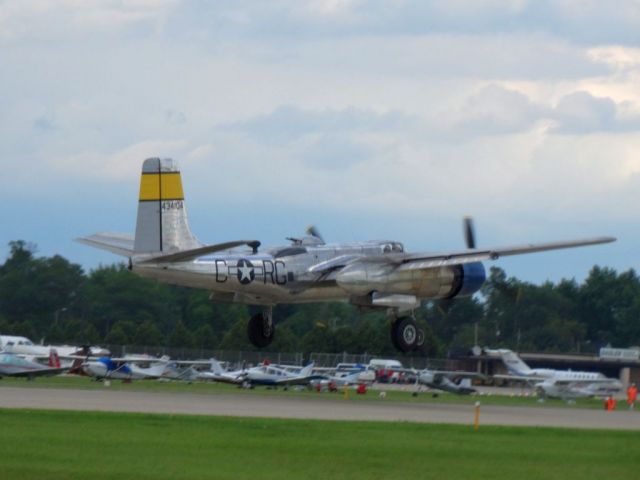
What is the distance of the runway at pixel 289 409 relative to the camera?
4547 cm

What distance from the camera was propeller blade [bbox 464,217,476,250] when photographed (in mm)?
53906

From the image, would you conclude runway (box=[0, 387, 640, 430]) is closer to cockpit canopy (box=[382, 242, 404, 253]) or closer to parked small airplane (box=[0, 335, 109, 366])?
cockpit canopy (box=[382, 242, 404, 253])

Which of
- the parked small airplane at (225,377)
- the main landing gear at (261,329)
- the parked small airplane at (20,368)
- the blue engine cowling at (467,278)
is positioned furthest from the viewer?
the parked small airplane at (225,377)

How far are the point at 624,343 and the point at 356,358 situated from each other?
151 ft

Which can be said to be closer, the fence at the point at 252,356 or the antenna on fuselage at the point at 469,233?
the antenna on fuselage at the point at 469,233

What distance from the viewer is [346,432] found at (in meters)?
38.0

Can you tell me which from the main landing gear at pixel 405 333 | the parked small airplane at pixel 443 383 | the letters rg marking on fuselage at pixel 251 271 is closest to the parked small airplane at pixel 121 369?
the parked small airplane at pixel 443 383

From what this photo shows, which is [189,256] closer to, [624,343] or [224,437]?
[224,437]

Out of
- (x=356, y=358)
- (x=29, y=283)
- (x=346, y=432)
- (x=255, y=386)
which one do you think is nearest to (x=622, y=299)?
(x=356, y=358)

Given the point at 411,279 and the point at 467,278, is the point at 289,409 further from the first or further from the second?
the point at 467,278

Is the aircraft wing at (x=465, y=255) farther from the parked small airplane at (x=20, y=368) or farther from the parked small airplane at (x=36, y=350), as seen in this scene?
the parked small airplane at (x=36, y=350)

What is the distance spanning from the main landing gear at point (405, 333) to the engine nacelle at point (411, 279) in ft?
3.89

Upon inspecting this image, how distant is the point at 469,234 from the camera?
5409cm

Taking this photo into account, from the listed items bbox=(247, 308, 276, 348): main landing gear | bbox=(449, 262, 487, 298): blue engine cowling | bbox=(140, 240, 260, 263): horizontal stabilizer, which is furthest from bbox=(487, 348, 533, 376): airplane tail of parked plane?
bbox=(140, 240, 260, 263): horizontal stabilizer
